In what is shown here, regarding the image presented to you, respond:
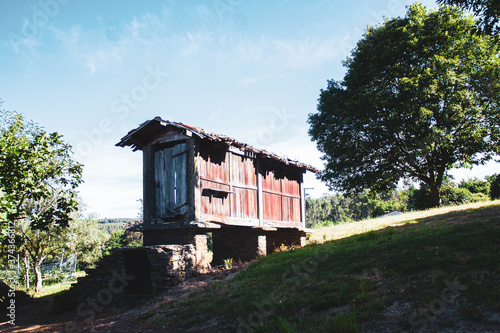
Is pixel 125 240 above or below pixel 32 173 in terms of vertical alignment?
below

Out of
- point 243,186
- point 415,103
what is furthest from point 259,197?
point 415,103

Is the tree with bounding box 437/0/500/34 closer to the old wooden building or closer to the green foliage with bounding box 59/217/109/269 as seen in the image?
the old wooden building

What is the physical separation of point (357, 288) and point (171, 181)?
7.97 metres

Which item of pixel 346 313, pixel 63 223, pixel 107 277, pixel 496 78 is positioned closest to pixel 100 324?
pixel 107 277

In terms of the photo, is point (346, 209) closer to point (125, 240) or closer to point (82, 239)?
point (125, 240)

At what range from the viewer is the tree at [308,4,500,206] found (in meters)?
19.1

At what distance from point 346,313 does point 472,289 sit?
2.32 meters

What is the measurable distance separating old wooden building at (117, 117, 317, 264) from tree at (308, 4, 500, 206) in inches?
283

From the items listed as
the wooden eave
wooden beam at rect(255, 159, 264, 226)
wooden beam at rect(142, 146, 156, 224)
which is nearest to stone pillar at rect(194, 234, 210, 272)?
wooden beam at rect(142, 146, 156, 224)

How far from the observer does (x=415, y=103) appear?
19734 mm

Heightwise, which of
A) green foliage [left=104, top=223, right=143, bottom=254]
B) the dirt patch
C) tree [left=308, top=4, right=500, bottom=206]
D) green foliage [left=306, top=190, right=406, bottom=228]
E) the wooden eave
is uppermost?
tree [left=308, top=4, right=500, bottom=206]

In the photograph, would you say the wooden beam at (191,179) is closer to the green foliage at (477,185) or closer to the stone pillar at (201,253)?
the stone pillar at (201,253)

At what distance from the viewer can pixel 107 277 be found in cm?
1180

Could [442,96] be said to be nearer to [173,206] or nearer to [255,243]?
[255,243]
